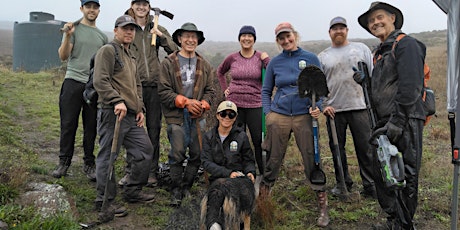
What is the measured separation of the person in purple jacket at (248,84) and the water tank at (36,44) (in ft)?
54.8

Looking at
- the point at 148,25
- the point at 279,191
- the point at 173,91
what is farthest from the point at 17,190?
the point at 279,191

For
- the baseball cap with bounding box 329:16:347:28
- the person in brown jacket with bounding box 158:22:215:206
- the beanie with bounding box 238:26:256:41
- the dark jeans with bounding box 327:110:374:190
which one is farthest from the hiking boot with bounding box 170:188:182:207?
the baseball cap with bounding box 329:16:347:28

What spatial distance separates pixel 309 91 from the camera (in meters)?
4.29

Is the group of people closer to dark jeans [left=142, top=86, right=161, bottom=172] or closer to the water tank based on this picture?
dark jeans [left=142, top=86, right=161, bottom=172]

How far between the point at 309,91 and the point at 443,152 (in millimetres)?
5268

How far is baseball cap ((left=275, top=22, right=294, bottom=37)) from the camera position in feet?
14.3

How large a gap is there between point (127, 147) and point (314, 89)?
7.56 feet

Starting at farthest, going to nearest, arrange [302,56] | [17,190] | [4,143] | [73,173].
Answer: [4,143]
[73,173]
[302,56]
[17,190]

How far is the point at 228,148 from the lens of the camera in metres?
4.26

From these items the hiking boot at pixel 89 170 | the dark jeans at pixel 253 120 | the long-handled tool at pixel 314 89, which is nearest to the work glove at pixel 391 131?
the long-handled tool at pixel 314 89

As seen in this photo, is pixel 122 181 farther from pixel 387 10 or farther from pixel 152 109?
pixel 387 10

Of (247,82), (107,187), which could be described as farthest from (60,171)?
(247,82)

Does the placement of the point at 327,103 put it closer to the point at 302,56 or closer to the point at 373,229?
the point at 302,56

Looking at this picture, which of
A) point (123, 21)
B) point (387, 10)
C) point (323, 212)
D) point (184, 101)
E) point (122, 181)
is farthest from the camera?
point (122, 181)
